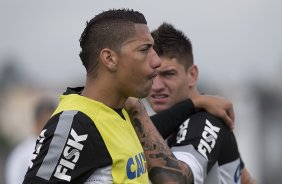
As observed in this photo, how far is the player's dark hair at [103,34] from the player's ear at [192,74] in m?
1.55

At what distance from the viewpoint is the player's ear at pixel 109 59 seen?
5074mm

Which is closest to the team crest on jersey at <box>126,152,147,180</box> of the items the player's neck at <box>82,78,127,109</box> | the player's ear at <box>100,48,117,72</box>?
the player's neck at <box>82,78,127,109</box>

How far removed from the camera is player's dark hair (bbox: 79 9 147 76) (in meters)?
5.10

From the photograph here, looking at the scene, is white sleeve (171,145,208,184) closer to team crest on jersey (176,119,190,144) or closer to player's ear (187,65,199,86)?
team crest on jersey (176,119,190,144)

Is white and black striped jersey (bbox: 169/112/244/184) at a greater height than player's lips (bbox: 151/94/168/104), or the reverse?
player's lips (bbox: 151/94/168/104)

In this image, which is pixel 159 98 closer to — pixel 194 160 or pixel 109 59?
pixel 194 160

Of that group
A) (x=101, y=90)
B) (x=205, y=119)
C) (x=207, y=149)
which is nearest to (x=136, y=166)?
(x=101, y=90)

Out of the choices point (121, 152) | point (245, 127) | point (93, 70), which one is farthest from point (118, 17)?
point (245, 127)

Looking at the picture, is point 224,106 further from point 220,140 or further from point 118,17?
point 118,17

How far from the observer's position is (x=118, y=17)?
5.18 m

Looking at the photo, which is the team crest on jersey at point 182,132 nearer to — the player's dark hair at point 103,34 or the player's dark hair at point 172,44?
the player's dark hair at point 172,44

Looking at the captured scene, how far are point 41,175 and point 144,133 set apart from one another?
3.23 ft

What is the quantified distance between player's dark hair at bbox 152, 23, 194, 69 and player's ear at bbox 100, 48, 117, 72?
150cm

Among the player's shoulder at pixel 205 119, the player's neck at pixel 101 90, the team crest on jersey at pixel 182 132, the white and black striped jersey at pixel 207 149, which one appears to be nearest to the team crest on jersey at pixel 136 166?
the player's neck at pixel 101 90
